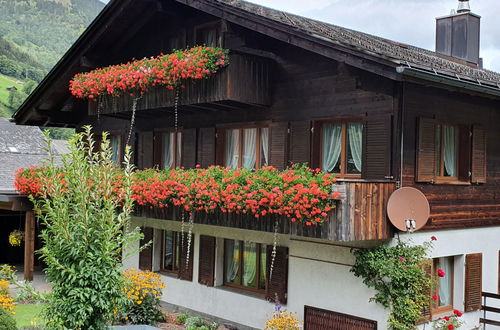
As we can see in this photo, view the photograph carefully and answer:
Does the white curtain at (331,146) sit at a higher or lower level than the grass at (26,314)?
higher

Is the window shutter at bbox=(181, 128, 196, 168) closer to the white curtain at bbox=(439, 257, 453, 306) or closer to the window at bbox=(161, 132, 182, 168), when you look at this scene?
the window at bbox=(161, 132, 182, 168)

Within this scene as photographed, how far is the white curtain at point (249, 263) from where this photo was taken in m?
13.9

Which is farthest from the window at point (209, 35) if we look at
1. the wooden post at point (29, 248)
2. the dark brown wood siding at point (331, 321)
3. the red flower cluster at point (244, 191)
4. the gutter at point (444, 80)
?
the wooden post at point (29, 248)

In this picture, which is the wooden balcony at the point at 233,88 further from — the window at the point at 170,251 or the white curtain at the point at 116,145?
the white curtain at the point at 116,145

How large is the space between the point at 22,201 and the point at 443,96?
43.5ft

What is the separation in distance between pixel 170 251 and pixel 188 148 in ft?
9.65

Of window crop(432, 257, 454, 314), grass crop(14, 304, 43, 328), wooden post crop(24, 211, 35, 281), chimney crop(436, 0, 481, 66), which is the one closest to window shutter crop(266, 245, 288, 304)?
window crop(432, 257, 454, 314)

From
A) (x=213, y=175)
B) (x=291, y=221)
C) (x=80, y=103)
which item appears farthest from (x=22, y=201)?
(x=291, y=221)

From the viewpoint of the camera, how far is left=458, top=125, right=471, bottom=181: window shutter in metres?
12.8

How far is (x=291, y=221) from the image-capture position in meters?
11.0

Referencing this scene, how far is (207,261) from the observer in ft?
48.4

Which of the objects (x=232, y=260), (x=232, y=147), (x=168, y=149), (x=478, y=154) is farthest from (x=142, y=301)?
(x=478, y=154)

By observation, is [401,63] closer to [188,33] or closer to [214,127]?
[214,127]

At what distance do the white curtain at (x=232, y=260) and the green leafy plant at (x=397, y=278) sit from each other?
399 centimetres
